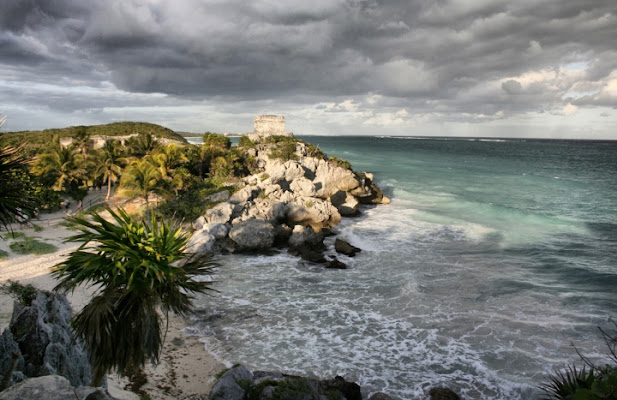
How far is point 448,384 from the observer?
42.4 feet

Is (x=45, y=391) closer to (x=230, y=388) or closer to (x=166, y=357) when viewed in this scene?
(x=230, y=388)

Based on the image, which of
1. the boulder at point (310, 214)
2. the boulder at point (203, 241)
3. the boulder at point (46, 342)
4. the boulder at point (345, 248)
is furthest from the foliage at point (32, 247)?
the boulder at point (345, 248)

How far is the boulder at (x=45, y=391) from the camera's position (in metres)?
5.23

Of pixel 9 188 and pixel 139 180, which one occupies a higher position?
pixel 9 188

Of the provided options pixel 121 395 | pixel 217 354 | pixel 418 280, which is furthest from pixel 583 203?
pixel 121 395

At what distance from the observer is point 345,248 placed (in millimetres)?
26656

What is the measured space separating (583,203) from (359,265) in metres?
38.5

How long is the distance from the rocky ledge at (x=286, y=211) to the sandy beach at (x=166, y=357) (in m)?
6.21

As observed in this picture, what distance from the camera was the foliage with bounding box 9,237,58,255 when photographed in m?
22.2

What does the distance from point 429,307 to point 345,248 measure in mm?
9043

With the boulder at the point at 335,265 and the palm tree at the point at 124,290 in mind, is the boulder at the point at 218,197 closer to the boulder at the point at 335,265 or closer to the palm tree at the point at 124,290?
the boulder at the point at 335,265

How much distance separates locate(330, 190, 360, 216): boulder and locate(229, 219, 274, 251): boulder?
40.2 ft

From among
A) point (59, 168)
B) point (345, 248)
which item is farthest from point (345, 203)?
point (59, 168)

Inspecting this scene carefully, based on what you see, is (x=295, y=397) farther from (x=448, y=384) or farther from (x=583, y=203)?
(x=583, y=203)
